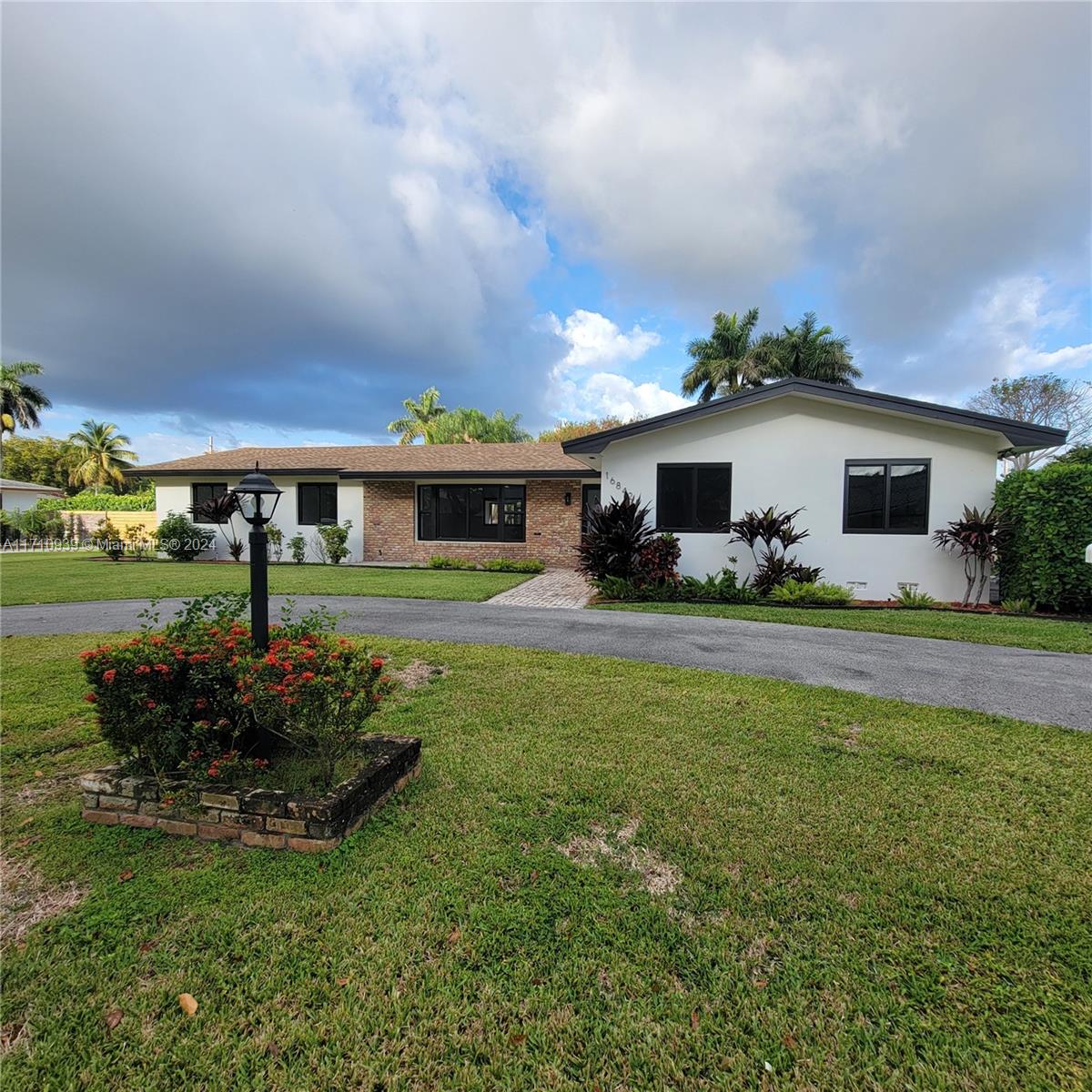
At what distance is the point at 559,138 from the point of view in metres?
11.3

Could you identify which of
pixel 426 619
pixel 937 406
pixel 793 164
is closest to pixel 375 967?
pixel 426 619

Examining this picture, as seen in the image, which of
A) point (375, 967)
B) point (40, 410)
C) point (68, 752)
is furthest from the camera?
point (40, 410)

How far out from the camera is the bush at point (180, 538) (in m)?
16.8

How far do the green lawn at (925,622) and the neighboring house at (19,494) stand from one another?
3619 cm

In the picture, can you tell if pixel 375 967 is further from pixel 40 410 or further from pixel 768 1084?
pixel 40 410

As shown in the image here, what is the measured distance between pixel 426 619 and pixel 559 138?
10495 millimetres

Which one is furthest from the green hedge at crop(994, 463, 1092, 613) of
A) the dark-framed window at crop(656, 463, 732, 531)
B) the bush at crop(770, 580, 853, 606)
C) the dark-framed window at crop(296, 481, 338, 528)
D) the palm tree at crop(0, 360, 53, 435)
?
the palm tree at crop(0, 360, 53, 435)

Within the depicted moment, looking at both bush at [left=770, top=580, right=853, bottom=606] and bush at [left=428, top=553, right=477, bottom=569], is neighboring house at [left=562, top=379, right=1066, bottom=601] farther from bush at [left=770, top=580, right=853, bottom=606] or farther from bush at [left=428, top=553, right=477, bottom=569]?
bush at [left=428, top=553, right=477, bottom=569]

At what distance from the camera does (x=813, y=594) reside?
955cm

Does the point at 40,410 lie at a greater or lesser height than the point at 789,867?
greater

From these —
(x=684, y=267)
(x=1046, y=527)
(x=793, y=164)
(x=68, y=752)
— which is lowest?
(x=68, y=752)

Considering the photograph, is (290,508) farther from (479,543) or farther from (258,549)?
(258,549)

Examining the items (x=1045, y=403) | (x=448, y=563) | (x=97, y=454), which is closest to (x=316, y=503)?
(x=448, y=563)

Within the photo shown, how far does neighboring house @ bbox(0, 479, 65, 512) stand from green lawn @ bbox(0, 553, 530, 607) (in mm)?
17587
